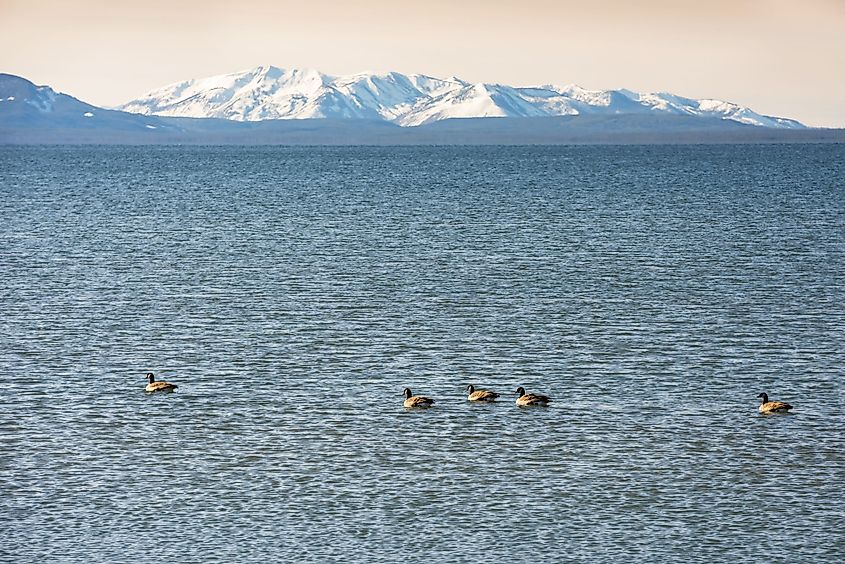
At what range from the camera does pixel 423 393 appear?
41656mm

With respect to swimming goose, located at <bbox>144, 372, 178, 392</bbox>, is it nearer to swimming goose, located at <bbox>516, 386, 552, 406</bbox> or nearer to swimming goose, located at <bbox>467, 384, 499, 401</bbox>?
swimming goose, located at <bbox>467, 384, 499, 401</bbox>

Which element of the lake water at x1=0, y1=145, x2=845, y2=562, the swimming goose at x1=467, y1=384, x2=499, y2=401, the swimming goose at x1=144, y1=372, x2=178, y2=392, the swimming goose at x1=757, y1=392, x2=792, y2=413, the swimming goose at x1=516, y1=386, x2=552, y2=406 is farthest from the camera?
the swimming goose at x1=144, y1=372, x2=178, y2=392

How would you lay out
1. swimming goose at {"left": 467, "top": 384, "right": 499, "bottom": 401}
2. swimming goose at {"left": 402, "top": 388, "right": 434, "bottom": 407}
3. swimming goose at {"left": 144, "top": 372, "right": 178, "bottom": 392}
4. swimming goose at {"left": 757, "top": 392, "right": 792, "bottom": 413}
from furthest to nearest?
swimming goose at {"left": 144, "top": 372, "right": 178, "bottom": 392} < swimming goose at {"left": 467, "top": 384, "right": 499, "bottom": 401} < swimming goose at {"left": 402, "top": 388, "right": 434, "bottom": 407} < swimming goose at {"left": 757, "top": 392, "right": 792, "bottom": 413}

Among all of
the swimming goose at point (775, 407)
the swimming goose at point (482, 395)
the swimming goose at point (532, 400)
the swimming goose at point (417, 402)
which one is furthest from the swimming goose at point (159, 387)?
the swimming goose at point (775, 407)

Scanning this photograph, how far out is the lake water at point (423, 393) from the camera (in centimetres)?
2981

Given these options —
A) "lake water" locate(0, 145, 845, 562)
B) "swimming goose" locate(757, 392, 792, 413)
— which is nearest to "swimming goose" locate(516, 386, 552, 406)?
"lake water" locate(0, 145, 845, 562)

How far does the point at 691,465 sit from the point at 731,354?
13.8 meters

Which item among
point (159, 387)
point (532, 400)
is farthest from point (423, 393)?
point (159, 387)

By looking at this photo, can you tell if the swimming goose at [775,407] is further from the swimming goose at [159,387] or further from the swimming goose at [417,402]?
the swimming goose at [159,387]

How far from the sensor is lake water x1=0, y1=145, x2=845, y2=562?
29.8 meters

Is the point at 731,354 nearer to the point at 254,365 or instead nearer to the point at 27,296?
the point at 254,365

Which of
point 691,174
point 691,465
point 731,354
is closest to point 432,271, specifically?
point 731,354

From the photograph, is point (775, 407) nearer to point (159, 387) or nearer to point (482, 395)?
point (482, 395)

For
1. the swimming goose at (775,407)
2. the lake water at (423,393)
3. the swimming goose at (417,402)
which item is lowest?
the lake water at (423,393)
